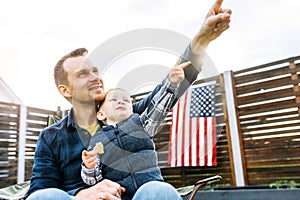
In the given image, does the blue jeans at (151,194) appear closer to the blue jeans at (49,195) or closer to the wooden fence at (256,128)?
the blue jeans at (49,195)

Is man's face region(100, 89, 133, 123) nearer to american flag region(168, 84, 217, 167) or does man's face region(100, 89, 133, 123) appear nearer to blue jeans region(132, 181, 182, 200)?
blue jeans region(132, 181, 182, 200)

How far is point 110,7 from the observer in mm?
1808

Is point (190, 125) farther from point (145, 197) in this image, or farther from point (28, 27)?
point (145, 197)

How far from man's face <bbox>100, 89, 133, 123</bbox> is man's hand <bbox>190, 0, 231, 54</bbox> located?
0.28m

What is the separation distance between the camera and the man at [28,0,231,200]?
753 millimetres

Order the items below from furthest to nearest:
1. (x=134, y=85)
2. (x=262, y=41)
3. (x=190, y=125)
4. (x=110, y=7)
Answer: (x=190, y=125)
(x=262, y=41)
(x=110, y=7)
(x=134, y=85)

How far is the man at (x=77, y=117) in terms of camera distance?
0.75 m

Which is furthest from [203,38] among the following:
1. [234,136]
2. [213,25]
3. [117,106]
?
[234,136]

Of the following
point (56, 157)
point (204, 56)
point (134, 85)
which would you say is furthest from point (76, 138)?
point (204, 56)

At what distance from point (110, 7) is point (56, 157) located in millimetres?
1163

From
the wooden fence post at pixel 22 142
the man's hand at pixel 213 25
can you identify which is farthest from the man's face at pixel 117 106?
the wooden fence post at pixel 22 142

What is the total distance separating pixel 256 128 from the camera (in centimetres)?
318

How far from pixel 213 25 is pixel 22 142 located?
3.89m

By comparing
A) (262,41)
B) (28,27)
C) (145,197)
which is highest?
(28,27)
